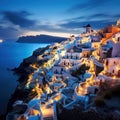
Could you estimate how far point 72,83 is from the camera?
87.5 feet

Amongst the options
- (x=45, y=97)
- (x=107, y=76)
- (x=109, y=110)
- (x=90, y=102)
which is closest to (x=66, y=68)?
(x=45, y=97)

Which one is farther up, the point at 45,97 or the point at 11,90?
the point at 45,97

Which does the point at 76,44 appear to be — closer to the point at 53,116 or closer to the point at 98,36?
the point at 98,36

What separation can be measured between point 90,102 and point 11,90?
30460mm

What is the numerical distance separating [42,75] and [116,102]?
79.0 ft

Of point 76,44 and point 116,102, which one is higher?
point 76,44

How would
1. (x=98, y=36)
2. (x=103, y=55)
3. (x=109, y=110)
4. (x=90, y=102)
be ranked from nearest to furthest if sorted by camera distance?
1. (x=109, y=110)
2. (x=90, y=102)
3. (x=103, y=55)
4. (x=98, y=36)

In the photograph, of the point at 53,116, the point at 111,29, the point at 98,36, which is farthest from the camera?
the point at 98,36

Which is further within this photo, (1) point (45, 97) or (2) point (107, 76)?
(1) point (45, 97)

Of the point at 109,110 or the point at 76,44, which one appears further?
the point at 76,44

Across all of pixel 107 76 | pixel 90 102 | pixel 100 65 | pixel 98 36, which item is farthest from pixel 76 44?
pixel 90 102

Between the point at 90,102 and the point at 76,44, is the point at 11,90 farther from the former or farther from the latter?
the point at 90,102

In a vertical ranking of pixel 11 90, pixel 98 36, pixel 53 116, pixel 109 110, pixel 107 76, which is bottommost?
pixel 11 90

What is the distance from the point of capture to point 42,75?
40.3 metres
